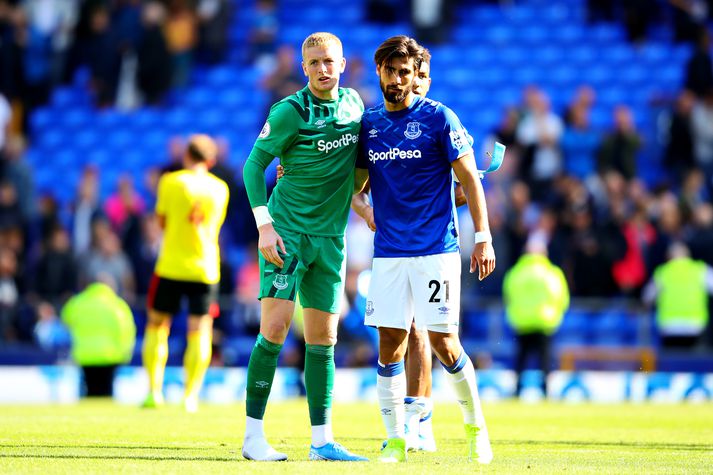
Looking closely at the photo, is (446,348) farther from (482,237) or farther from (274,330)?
(274,330)

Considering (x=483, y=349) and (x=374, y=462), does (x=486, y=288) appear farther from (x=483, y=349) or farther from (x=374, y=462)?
(x=374, y=462)

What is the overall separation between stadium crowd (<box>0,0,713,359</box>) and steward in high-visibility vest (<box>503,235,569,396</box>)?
1305 millimetres

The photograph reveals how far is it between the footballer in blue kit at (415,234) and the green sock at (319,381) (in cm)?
31

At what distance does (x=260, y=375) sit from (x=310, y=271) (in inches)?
26.7

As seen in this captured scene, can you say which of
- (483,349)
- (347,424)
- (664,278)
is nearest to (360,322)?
(483,349)

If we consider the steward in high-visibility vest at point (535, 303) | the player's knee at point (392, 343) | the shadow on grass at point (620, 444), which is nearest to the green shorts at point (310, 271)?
the player's knee at point (392, 343)

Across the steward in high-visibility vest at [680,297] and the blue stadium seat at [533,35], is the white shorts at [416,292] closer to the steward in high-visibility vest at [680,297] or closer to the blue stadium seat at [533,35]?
the steward in high-visibility vest at [680,297]

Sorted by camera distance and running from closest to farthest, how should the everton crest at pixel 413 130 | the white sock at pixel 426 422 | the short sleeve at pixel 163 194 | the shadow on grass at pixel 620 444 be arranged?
the everton crest at pixel 413 130 → the white sock at pixel 426 422 → the shadow on grass at pixel 620 444 → the short sleeve at pixel 163 194

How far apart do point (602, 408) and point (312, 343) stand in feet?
26.1

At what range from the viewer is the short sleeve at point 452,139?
7637mm

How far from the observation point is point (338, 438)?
973 centimetres

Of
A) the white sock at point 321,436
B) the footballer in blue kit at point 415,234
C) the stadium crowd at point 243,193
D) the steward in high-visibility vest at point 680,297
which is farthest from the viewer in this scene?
the stadium crowd at point 243,193

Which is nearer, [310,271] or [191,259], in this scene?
[310,271]

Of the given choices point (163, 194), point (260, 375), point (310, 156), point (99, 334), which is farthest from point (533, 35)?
point (260, 375)
